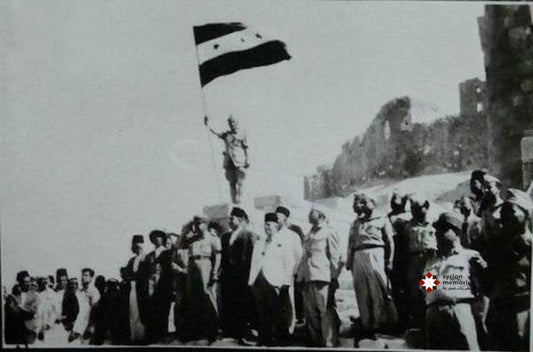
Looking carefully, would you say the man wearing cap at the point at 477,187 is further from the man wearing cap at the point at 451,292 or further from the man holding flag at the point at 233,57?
the man holding flag at the point at 233,57

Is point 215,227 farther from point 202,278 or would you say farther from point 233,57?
point 233,57

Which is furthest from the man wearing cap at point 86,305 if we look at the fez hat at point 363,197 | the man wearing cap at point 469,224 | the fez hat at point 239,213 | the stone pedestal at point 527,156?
the stone pedestal at point 527,156

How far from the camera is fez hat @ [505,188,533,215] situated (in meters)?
3.43

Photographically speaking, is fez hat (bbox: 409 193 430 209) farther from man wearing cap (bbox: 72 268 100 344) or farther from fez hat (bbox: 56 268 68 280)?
fez hat (bbox: 56 268 68 280)

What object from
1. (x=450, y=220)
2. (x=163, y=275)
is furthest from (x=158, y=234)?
(x=450, y=220)

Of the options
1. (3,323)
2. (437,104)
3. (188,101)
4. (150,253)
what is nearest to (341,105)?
(437,104)

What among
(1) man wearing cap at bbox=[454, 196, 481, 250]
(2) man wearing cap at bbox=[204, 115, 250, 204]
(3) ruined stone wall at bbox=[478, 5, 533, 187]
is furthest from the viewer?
(2) man wearing cap at bbox=[204, 115, 250, 204]

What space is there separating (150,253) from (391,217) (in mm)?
1357

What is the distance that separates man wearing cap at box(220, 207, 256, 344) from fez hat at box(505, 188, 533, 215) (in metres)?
1.39

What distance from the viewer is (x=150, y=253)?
12.1 feet

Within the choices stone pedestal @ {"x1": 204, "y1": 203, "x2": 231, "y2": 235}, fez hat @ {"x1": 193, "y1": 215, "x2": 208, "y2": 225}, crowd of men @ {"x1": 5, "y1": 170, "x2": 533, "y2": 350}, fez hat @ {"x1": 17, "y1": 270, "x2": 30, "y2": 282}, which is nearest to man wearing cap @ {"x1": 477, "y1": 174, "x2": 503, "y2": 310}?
crowd of men @ {"x1": 5, "y1": 170, "x2": 533, "y2": 350}

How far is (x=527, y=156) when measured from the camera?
340 cm

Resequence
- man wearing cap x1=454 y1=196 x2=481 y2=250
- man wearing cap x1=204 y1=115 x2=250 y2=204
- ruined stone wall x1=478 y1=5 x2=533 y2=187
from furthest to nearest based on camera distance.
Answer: man wearing cap x1=204 y1=115 x2=250 y2=204 < man wearing cap x1=454 y1=196 x2=481 y2=250 < ruined stone wall x1=478 y1=5 x2=533 y2=187
